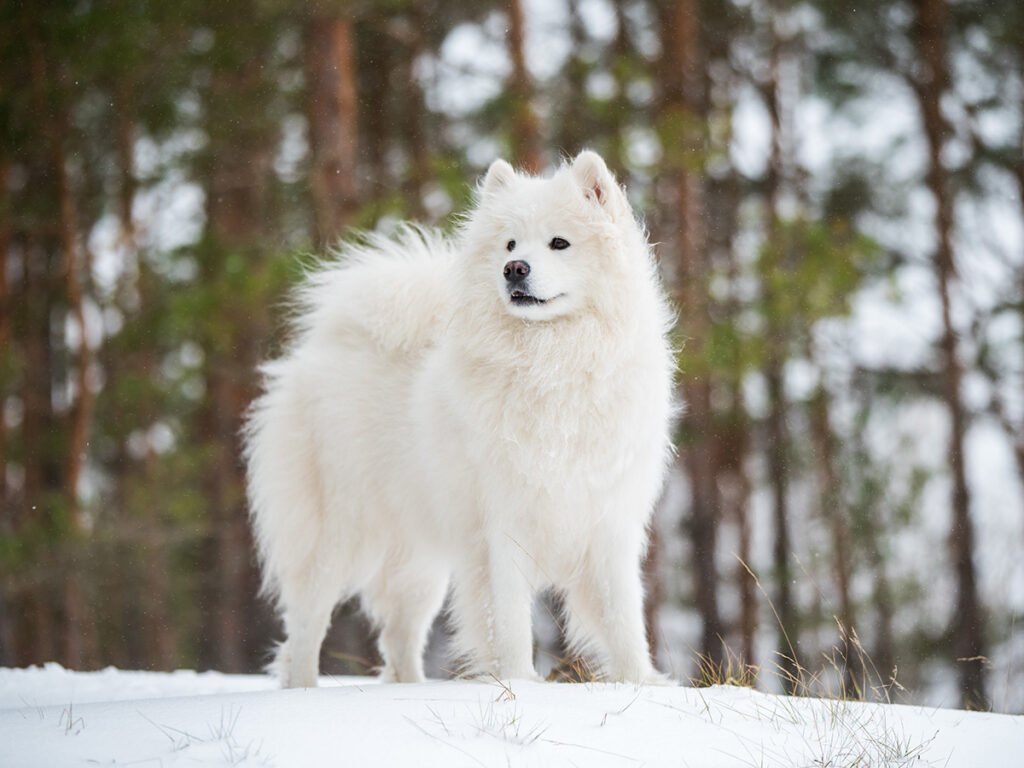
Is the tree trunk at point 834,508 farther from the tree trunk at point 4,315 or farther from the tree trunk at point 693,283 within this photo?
the tree trunk at point 4,315

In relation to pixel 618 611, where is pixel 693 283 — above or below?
above

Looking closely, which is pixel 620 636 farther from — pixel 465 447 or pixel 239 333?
pixel 239 333

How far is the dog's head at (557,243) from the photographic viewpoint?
3.46 meters

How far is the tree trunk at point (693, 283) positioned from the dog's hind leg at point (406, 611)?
10.8 feet

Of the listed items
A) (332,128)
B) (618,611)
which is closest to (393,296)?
(618,611)

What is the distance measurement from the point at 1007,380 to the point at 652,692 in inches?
305

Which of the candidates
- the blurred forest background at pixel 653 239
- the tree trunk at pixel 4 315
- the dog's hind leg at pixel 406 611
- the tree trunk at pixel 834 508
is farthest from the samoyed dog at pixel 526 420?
the tree trunk at pixel 834 508

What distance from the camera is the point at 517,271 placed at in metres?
3.42

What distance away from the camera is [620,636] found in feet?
11.6

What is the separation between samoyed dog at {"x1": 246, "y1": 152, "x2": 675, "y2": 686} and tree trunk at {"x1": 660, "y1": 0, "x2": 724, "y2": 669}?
358 cm

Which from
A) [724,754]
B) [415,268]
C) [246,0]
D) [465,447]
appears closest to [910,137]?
[246,0]

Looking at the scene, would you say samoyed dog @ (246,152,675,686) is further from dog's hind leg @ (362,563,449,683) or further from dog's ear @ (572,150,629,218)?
dog's hind leg @ (362,563,449,683)

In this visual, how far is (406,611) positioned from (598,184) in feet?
7.55

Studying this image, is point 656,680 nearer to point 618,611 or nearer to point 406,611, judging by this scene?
point 618,611
